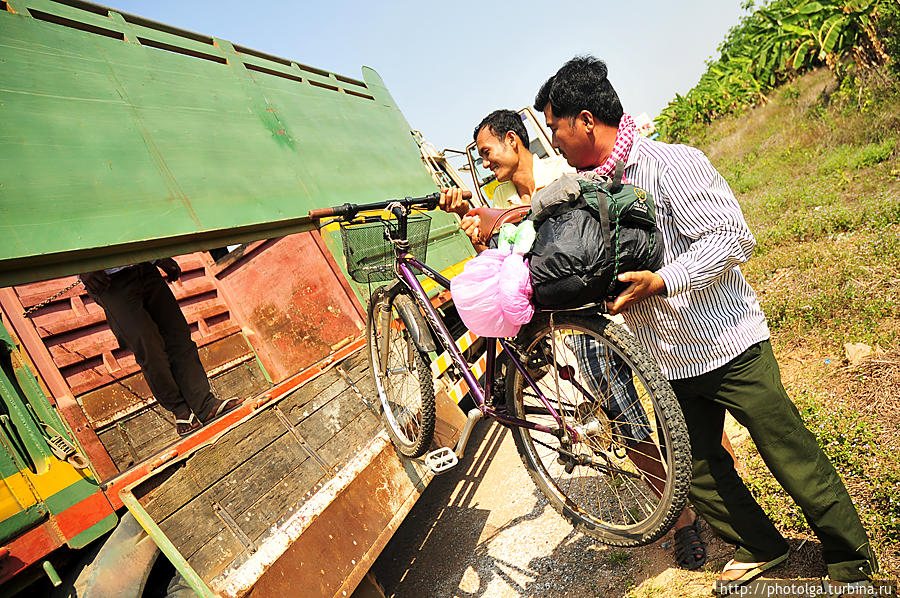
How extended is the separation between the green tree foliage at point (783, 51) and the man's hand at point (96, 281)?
38.0 ft

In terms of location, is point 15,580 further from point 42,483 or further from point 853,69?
point 853,69

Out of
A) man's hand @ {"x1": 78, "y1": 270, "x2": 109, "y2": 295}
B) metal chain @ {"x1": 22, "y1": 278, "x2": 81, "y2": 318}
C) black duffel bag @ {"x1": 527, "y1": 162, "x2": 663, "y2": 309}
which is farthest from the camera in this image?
metal chain @ {"x1": 22, "y1": 278, "x2": 81, "y2": 318}

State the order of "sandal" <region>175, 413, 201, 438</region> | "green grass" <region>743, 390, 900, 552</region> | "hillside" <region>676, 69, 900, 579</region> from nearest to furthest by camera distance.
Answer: "green grass" <region>743, 390, 900, 552</region> → "hillside" <region>676, 69, 900, 579</region> → "sandal" <region>175, 413, 201, 438</region>

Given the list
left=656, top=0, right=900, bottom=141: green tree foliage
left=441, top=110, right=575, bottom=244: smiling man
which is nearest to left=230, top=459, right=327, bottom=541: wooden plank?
left=441, top=110, right=575, bottom=244: smiling man

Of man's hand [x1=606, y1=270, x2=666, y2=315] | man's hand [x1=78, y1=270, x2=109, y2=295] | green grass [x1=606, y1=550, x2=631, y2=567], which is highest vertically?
man's hand [x1=78, y1=270, x2=109, y2=295]

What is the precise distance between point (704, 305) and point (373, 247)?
5.98ft

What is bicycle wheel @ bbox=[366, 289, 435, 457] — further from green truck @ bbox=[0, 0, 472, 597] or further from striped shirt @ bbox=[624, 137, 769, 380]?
striped shirt @ bbox=[624, 137, 769, 380]

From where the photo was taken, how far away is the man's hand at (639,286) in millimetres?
1679

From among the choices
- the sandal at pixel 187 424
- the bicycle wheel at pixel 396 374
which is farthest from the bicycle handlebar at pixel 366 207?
the sandal at pixel 187 424

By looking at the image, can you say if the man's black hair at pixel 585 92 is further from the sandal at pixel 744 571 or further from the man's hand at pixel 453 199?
the sandal at pixel 744 571

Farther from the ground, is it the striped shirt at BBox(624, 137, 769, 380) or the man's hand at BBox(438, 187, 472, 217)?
the man's hand at BBox(438, 187, 472, 217)

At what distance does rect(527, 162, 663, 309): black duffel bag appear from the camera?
164 cm

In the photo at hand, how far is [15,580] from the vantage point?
8.04ft

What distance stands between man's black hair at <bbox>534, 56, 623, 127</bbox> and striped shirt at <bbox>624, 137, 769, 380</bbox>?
172 millimetres
